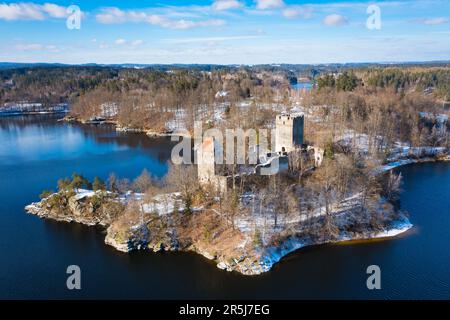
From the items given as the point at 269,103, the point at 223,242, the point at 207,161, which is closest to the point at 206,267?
the point at 223,242

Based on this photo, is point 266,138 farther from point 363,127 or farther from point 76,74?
point 76,74

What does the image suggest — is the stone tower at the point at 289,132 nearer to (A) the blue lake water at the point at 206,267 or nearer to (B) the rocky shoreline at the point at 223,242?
(A) the blue lake water at the point at 206,267

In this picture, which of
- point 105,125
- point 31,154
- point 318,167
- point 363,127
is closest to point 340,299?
point 318,167

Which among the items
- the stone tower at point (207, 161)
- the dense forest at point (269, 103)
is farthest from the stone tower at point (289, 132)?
the stone tower at point (207, 161)

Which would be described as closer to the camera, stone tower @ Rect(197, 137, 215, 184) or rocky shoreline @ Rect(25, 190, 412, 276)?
rocky shoreline @ Rect(25, 190, 412, 276)

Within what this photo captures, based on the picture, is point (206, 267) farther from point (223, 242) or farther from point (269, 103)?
point (269, 103)

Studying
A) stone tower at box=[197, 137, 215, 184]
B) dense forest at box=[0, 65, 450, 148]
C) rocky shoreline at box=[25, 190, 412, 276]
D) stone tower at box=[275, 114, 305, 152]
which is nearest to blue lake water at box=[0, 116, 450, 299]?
rocky shoreline at box=[25, 190, 412, 276]

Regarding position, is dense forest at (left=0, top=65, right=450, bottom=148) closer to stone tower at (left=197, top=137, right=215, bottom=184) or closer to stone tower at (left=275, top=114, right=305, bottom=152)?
stone tower at (left=275, top=114, right=305, bottom=152)
